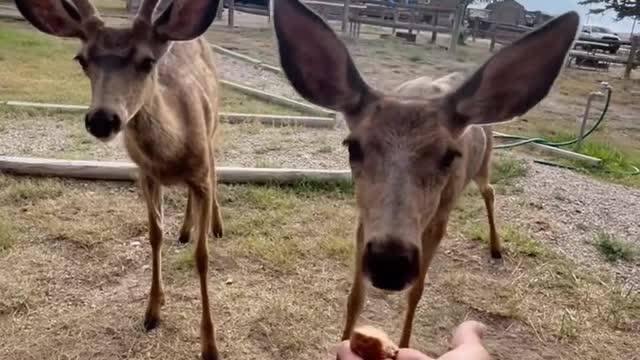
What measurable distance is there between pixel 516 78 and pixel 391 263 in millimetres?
1001

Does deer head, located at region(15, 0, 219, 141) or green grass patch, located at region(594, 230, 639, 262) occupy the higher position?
deer head, located at region(15, 0, 219, 141)

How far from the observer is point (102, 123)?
9.57 ft

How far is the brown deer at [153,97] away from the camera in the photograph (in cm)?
311

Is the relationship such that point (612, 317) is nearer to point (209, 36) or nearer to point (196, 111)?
point (196, 111)

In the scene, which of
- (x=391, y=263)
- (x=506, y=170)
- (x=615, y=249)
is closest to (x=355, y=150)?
(x=391, y=263)

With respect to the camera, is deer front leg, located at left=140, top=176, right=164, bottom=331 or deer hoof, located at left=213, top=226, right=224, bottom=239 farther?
deer hoof, located at left=213, top=226, right=224, bottom=239

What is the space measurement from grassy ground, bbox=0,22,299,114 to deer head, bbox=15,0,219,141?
514 cm

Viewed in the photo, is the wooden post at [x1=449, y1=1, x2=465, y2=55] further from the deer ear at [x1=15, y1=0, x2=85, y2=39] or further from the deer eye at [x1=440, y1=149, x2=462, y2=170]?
the deer eye at [x1=440, y1=149, x2=462, y2=170]

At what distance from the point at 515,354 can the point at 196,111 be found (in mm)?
2401

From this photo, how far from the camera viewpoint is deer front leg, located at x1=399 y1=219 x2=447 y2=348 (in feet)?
11.0

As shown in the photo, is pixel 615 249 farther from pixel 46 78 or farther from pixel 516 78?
pixel 46 78

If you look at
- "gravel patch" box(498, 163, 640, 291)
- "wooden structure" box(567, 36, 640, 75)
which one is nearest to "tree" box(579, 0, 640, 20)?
"wooden structure" box(567, 36, 640, 75)

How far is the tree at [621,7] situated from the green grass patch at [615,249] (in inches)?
743

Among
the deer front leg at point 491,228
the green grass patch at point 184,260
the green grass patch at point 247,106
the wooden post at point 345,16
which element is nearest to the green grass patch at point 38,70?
the green grass patch at point 247,106
